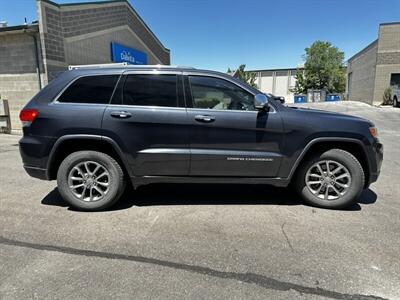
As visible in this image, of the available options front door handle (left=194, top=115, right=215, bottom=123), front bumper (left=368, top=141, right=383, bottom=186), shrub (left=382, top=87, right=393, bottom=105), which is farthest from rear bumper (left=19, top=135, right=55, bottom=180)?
shrub (left=382, top=87, right=393, bottom=105)

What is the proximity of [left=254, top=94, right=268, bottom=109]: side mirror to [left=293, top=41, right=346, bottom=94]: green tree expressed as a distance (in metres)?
53.5

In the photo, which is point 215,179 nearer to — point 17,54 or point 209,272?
point 209,272

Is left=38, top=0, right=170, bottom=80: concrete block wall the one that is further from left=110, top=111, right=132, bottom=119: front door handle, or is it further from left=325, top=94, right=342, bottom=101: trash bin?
left=325, top=94, right=342, bottom=101: trash bin

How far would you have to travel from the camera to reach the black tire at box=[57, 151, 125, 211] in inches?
150

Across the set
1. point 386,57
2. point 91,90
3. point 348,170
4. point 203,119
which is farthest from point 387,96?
point 91,90

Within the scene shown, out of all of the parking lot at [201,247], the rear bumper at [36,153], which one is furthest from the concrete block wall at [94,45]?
the rear bumper at [36,153]

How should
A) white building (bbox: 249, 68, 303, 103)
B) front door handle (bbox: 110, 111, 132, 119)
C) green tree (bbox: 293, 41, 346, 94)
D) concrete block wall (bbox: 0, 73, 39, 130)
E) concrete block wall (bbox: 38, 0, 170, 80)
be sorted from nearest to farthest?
front door handle (bbox: 110, 111, 132, 119), concrete block wall (bbox: 38, 0, 170, 80), concrete block wall (bbox: 0, 73, 39, 130), green tree (bbox: 293, 41, 346, 94), white building (bbox: 249, 68, 303, 103)

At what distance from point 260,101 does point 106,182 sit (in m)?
2.27

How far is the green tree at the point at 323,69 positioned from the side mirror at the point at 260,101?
53.5 metres

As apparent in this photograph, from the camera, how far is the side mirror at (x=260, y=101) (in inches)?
140

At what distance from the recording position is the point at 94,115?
369cm

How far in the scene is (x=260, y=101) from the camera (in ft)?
11.6

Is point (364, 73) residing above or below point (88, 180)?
above

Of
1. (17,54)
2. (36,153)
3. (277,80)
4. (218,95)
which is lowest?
(36,153)
